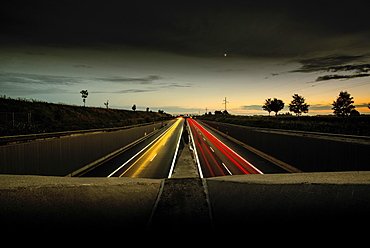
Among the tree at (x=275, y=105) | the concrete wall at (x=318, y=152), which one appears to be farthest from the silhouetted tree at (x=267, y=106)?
the concrete wall at (x=318, y=152)

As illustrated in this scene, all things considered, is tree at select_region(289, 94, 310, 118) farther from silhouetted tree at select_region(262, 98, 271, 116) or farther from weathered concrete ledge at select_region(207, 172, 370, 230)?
weathered concrete ledge at select_region(207, 172, 370, 230)

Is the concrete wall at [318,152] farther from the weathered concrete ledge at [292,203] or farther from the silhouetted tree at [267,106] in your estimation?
the silhouetted tree at [267,106]

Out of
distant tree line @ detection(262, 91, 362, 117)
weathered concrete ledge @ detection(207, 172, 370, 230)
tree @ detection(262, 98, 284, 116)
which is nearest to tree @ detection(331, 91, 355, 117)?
distant tree line @ detection(262, 91, 362, 117)

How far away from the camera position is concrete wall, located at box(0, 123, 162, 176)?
30.2ft

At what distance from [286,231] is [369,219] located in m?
1.91

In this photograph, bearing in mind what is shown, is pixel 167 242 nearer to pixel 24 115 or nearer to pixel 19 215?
pixel 19 215

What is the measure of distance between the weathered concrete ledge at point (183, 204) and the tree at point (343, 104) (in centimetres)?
10225

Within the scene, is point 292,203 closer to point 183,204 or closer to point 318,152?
point 183,204

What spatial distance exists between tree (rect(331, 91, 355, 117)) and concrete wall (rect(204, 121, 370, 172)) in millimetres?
89681

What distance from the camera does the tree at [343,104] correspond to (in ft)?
272

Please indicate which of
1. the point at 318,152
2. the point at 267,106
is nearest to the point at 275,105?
the point at 267,106

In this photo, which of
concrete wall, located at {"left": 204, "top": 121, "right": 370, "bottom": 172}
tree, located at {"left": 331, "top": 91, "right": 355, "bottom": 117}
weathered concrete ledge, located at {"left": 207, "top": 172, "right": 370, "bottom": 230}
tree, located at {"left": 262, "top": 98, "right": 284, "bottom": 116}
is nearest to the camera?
weathered concrete ledge, located at {"left": 207, "top": 172, "right": 370, "bottom": 230}

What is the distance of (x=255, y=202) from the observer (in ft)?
16.5

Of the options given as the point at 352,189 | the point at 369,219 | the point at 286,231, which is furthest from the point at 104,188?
the point at 352,189
